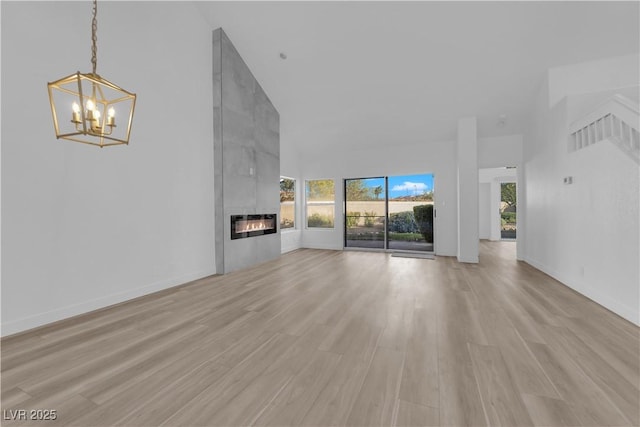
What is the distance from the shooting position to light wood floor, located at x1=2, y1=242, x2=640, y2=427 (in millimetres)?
1401

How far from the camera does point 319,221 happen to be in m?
7.92

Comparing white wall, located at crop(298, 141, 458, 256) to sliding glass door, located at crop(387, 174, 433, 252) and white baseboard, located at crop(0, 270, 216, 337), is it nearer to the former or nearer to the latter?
sliding glass door, located at crop(387, 174, 433, 252)

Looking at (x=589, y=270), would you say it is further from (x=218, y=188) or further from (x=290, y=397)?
(x=218, y=188)

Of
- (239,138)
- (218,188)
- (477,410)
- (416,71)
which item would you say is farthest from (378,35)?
(477,410)

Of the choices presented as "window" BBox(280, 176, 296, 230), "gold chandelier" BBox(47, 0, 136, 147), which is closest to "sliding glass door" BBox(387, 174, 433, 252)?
"window" BBox(280, 176, 296, 230)

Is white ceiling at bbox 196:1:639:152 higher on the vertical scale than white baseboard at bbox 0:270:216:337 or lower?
higher

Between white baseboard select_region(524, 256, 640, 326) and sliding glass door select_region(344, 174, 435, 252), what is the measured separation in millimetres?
2872

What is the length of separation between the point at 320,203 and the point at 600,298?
5.98 meters

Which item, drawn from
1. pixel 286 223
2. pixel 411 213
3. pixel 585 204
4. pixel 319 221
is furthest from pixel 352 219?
pixel 585 204

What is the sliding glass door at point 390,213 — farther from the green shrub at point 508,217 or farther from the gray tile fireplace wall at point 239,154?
the green shrub at point 508,217

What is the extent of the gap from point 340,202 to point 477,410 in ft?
20.7

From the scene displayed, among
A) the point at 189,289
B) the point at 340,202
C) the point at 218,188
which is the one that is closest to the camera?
the point at 189,289

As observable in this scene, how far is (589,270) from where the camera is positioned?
10.7ft

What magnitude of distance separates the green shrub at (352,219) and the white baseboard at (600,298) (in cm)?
426
